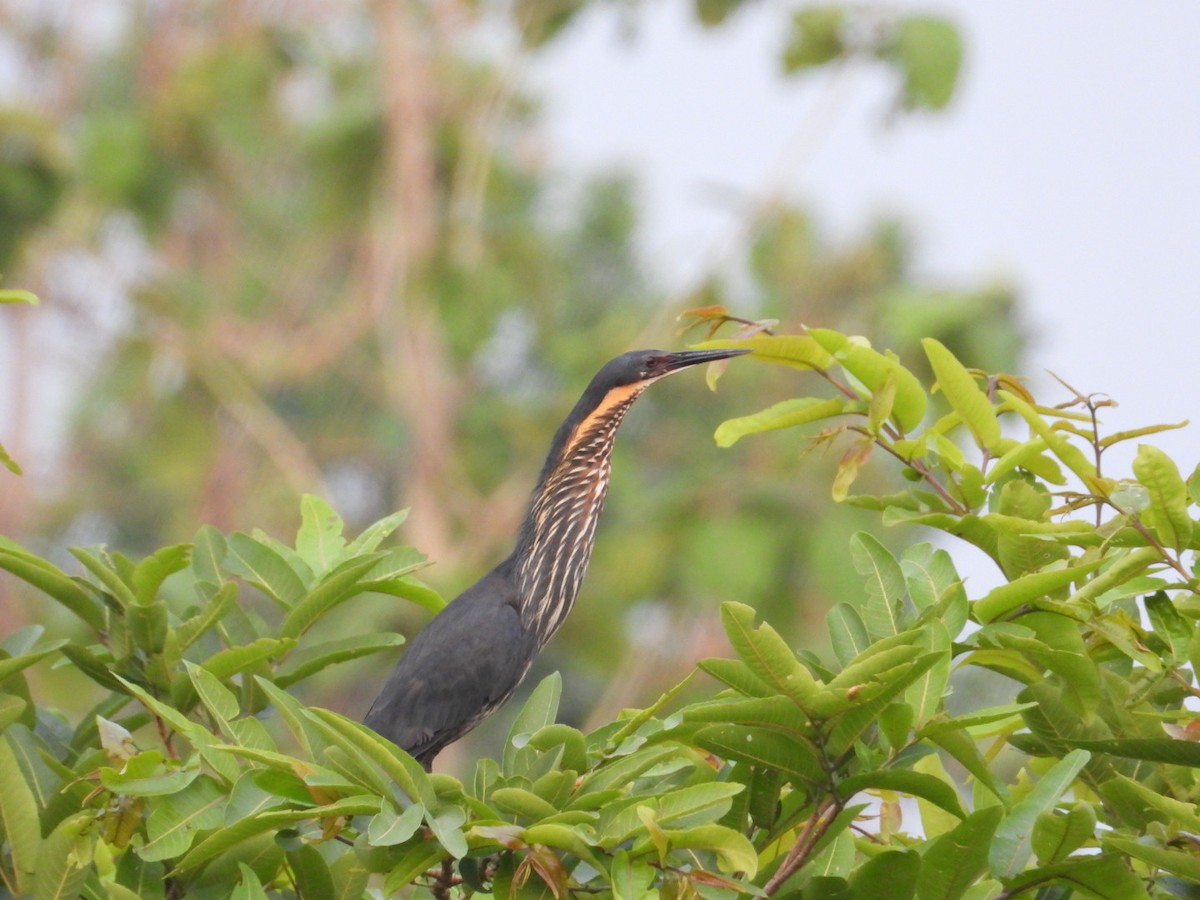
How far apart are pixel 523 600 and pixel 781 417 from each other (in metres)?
1.33

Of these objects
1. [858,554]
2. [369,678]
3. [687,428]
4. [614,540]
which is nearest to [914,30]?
[614,540]

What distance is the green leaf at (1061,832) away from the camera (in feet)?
5.85

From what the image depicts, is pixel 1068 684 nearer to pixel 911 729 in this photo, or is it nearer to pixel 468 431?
pixel 911 729

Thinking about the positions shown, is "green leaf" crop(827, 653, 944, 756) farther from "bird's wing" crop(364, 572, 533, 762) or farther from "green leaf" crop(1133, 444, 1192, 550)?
"bird's wing" crop(364, 572, 533, 762)

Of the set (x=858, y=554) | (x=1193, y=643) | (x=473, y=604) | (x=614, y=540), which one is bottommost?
(x=614, y=540)

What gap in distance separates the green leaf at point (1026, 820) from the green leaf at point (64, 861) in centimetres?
106

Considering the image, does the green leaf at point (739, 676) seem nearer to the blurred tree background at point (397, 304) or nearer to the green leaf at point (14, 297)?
the green leaf at point (14, 297)

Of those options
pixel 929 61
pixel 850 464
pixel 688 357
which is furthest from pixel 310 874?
pixel 929 61

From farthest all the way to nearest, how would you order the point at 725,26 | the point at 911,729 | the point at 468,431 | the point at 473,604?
the point at 468,431, the point at 725,26, the point at 473,604, the point at 911,729

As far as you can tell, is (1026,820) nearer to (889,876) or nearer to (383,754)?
(889,876)

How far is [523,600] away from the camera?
3.48m

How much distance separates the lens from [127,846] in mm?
2012

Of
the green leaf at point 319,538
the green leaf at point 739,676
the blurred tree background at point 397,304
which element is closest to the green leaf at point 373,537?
the green leaf at point 319,538

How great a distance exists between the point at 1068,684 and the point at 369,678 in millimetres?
16195
